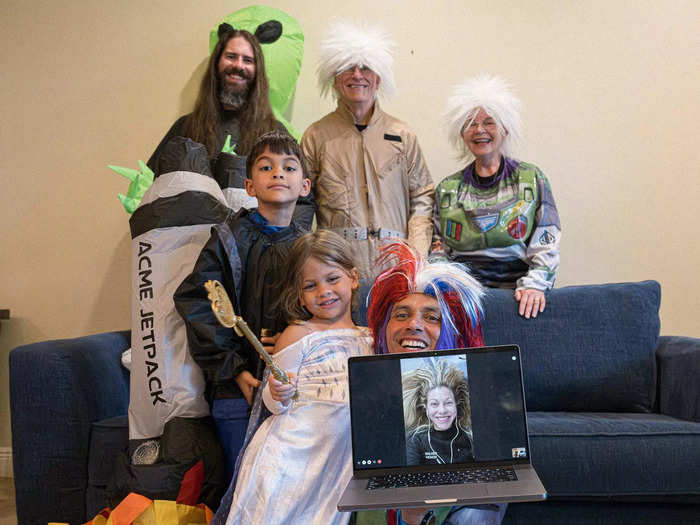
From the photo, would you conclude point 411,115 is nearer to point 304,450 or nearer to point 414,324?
point 414,324

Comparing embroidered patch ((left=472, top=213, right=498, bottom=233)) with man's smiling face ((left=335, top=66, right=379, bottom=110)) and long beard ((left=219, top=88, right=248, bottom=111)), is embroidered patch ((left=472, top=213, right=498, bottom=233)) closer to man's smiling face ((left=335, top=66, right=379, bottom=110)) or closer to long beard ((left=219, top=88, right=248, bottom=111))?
man's smiling face ((left=335, top=66, right=379, bottom=110))

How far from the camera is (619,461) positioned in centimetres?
169

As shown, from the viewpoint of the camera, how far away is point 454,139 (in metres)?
2.42

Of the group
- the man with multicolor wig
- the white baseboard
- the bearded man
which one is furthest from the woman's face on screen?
the white baseboard

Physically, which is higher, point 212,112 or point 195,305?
point 212,112

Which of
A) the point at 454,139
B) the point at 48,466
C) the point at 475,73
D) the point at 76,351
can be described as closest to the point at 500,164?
the point at 454,139

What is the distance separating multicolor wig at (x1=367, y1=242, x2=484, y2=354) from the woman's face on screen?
260 millimetres

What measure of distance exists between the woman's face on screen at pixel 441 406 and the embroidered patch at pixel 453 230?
1.15 meters

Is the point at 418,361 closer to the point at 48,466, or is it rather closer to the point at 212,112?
the point at 48,466

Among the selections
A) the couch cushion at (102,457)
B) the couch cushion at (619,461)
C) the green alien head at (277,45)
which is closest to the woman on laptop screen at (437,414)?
the couch cushion at (619,461)

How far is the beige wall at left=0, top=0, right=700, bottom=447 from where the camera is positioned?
2.86 m

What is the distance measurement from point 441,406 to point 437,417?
0.07 ft

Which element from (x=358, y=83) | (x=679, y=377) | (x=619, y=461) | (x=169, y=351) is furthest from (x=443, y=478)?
(x=358, y=83)

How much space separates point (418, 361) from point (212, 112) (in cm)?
182
